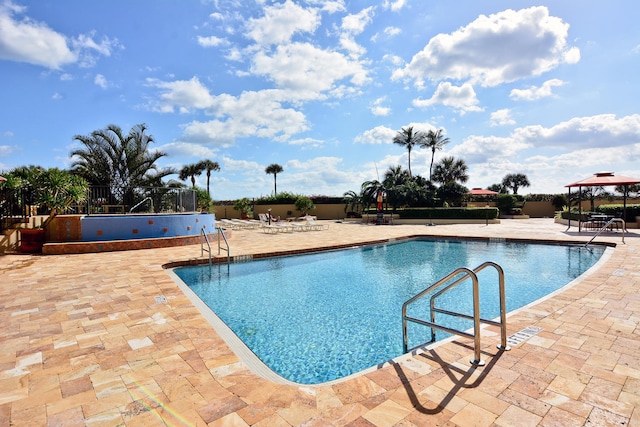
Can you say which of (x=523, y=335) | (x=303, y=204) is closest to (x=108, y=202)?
(x=523, y=335)

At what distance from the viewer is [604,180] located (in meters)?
13.7

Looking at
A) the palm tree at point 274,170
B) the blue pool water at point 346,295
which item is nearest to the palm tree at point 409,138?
the palm tree at point 274,170

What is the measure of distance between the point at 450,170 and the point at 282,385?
116 ft

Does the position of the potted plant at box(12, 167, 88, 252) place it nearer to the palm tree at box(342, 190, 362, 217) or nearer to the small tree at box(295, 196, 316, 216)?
the small tree at box(295, 196, 316, 216)

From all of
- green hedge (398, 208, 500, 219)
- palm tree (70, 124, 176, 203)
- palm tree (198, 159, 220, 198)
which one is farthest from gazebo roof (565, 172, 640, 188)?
palm tree (198, 159, 220, 198)

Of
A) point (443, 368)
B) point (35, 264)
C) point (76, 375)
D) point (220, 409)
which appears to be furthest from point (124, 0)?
point (443, 368)

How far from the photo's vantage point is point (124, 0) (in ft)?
29.9

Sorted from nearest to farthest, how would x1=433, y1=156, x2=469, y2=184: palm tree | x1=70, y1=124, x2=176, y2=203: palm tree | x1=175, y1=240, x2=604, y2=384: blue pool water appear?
x1=175, y1=240, x2=604, y2=384: blue pool water < x1=70, y1=124, x2=176, y2=203: palm tree < x1=433, y1=156, x2=469, y2=184: palm tree

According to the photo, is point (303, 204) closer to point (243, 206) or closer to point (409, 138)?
point (243, 206)

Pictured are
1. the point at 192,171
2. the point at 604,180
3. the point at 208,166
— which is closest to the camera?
the point at 604,180

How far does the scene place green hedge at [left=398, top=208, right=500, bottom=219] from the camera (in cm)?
2238

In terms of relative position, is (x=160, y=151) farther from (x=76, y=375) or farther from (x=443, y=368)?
(x=443, y=368)

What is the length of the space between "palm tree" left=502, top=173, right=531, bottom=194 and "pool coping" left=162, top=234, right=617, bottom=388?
3481 cm

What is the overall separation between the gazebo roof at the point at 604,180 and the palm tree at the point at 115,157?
20324mm
